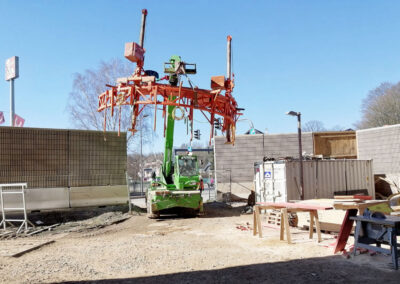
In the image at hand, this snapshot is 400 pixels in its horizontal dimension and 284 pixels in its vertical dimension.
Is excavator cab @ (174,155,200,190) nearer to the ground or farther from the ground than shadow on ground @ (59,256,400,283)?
farther from the ground

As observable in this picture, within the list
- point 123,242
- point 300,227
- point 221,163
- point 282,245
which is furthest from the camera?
point 221,163

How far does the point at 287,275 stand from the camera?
6508 mm

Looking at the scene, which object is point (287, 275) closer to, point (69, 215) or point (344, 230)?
point (344, 230)

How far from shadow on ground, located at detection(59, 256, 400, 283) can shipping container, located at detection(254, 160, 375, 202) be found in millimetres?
7443

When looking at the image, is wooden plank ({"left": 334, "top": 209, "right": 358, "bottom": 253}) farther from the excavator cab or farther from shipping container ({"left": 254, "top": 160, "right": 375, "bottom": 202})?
the excavator cab

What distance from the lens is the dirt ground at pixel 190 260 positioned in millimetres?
6496

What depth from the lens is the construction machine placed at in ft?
42.7

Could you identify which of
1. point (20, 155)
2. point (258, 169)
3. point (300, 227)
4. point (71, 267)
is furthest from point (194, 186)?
point (71, 267)

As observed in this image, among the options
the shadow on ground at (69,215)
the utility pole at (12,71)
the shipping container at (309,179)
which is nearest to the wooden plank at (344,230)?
the shipping container at (309,179)

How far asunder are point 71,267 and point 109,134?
10709 mm

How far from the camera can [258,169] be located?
16062 millimetres

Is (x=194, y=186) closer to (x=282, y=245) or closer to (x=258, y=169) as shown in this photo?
(x=258, y=169)

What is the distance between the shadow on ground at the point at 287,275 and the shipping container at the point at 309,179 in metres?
7.44

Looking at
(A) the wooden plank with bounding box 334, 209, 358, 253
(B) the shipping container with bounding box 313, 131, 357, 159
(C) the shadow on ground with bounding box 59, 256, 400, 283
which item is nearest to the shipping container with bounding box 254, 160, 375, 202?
(A) the wooden plank with bounding box 334, 209, 358, 253
